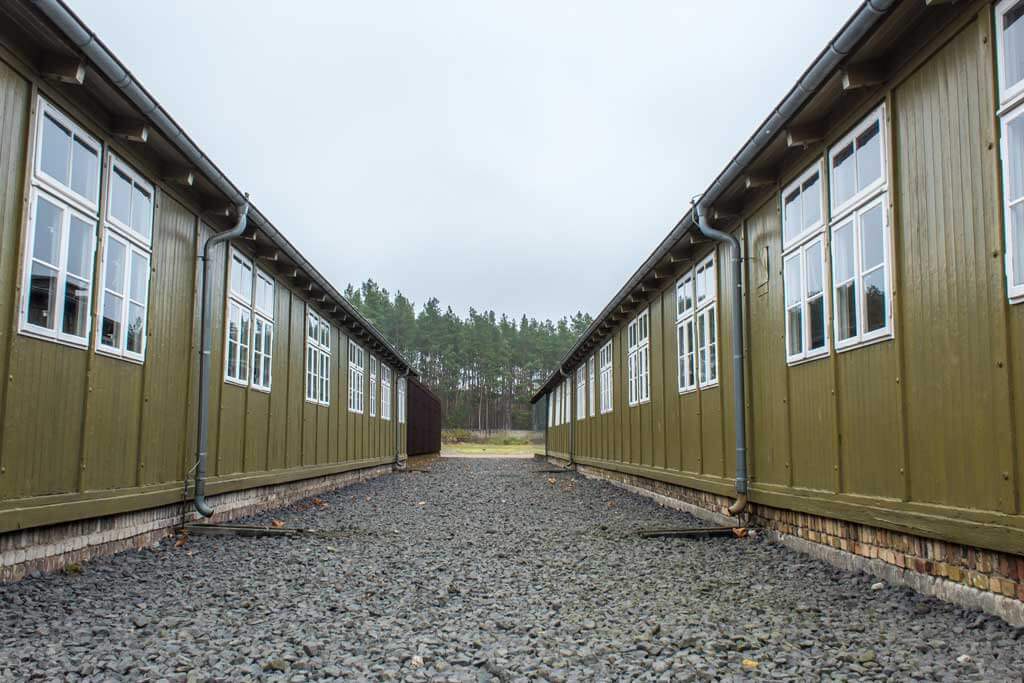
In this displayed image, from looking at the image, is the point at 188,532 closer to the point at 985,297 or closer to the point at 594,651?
the point at 594,651

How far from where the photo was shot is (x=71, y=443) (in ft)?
19.8

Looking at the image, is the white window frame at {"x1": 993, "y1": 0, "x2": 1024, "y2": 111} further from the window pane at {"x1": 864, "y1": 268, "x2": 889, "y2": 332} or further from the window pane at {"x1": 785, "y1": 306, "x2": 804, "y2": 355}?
the window pane at {"x1": 785, "y1": 306, "x2": 804, "y2": 355}

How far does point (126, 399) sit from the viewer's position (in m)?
6.98

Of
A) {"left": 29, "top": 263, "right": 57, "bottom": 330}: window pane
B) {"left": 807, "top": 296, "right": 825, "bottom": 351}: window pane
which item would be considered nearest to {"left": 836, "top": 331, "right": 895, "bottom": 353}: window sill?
{"left": 807, "top": 296, "right": 825, "bottom": 351}: window pane

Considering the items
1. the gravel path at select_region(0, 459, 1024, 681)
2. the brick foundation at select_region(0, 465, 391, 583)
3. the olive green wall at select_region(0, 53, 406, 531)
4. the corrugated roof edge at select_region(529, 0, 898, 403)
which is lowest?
the gravel path at select_region(0, 459, 1024, 681)

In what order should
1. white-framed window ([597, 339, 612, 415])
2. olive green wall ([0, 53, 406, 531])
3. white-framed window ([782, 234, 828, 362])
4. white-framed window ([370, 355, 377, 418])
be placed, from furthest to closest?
white-framed window ([370, 355, 377, 418]) → white-framed window ([597, 339, 612, 415]) → white-framed window ([782, 234, 828, 362]) → olive green wall ([0, 53, 406, 531])

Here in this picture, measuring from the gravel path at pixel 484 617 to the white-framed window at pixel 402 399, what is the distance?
63.2 feet

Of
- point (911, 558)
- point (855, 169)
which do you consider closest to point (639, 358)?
point (855, 169)

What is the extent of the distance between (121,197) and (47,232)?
131 centimetres

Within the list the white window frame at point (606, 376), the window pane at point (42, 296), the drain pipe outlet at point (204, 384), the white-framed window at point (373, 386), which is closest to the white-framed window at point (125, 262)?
the window pane at point (42, 296)

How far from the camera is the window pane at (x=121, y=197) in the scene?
6.75 meters

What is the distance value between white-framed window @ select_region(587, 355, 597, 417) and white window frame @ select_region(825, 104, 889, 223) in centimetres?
1404

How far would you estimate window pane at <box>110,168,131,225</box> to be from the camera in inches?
266

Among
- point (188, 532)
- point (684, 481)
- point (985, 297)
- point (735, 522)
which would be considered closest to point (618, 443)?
point (684, 481)
